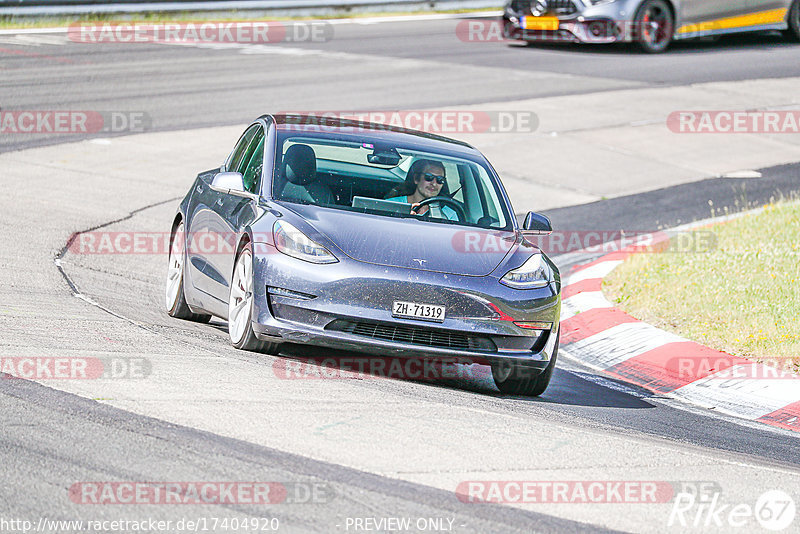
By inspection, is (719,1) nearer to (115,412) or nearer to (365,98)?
(365,98)

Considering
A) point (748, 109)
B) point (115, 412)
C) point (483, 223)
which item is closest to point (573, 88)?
point (748, 109)

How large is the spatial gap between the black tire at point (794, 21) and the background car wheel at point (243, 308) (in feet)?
72.1

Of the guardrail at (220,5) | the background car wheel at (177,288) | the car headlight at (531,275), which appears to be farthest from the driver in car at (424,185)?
the guardrail at (220,5)

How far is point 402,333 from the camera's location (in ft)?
22.9

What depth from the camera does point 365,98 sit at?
19.3m

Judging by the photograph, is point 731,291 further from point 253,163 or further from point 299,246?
point 299,246

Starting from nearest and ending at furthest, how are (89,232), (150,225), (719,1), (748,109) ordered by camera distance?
1. (89,232)
2. (150,225)
3. (748,109)
4. (719,1)

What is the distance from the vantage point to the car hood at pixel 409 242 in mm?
7105

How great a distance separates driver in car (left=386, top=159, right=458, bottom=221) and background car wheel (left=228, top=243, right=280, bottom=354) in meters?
1.29

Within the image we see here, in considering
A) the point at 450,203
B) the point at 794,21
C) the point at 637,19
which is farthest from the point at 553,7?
the point at 450,203

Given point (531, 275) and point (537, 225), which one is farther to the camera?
point (537, 225)

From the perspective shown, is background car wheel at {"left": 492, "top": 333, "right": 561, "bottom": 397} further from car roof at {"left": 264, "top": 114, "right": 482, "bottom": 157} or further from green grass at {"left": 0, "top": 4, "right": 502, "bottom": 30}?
green grass at {"left": 0, "top": 4, "right": 502, "bottom": 30}

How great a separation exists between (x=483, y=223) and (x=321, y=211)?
118cm

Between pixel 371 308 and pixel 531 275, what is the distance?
1070 millimetres
